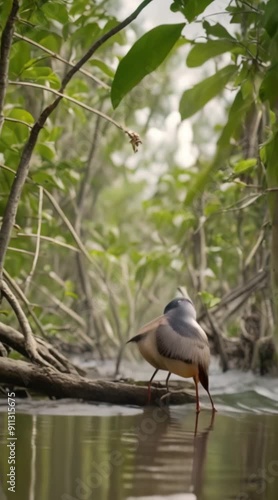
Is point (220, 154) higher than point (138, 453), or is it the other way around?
point (220, 154)

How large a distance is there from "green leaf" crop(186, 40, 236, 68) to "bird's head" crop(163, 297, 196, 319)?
568 millimetres

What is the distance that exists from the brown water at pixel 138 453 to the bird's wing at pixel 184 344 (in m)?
0.14

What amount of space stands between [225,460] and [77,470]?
0.26 meters

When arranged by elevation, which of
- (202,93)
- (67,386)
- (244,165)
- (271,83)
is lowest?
(67,386)

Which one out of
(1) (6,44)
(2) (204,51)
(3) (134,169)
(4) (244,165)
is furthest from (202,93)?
(3) (134,169)

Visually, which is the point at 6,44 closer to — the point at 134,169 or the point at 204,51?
the point at 204,51

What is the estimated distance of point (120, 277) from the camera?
14.3ft

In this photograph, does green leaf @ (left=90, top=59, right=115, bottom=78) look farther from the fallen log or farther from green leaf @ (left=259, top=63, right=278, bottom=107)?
green leaf @ (left=259, top=63, right=278, bottom=107)

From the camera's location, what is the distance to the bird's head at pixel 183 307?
1.87 m

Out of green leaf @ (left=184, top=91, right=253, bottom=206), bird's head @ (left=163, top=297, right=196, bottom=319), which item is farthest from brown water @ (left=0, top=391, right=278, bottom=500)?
green leaf @ (left=184, top=91, right=253, bottom=206)

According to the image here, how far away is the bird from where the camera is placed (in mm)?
1804

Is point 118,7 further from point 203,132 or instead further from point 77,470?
point 77,470

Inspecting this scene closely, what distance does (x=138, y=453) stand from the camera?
56.8 inches

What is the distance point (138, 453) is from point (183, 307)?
0.49 meters
